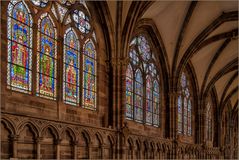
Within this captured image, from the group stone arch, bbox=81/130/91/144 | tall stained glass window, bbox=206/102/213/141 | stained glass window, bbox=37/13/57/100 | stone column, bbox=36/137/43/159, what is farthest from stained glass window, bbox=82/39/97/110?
tall stained glass window, bbox=206/102/213/141

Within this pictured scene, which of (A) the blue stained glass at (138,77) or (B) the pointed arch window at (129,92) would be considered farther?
(A) the blue stained glass at (138,77)

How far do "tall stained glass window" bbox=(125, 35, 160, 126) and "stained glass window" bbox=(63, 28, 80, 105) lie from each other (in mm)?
4638

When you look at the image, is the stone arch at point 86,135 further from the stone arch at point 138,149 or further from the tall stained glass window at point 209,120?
the tall stained glass window at point 209,120

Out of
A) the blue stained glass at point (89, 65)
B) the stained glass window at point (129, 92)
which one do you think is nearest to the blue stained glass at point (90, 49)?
the blue stained glass at point (89, 65)

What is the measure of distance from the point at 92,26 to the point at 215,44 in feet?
41.2

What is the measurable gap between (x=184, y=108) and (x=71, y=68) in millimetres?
14643

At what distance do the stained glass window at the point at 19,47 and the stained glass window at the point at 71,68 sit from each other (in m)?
2.10


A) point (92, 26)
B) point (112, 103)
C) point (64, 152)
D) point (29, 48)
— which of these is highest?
point (92, 26)

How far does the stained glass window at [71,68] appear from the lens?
1589 centimetres

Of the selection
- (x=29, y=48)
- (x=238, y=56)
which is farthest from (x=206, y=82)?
(x=29, y=48)

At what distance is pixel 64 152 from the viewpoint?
15.3 m

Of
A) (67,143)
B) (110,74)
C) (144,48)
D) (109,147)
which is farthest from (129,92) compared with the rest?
(67,143)

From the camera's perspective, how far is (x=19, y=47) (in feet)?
44.7

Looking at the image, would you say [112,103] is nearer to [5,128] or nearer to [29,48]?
[29,48]
